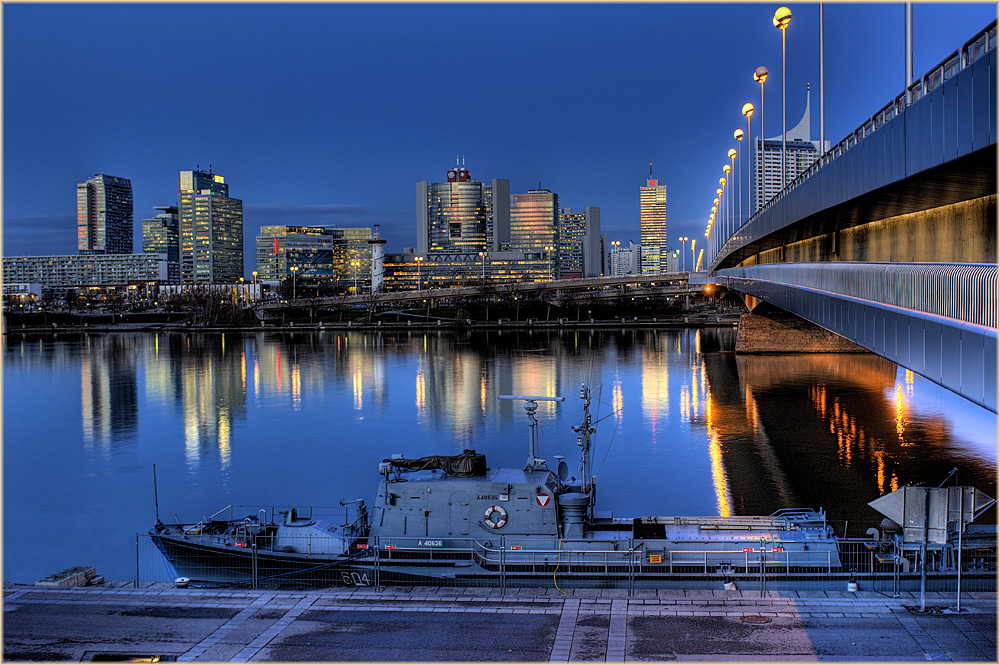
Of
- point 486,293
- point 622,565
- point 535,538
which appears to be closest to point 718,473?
point 622,565

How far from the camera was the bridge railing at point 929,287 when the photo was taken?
11.4m

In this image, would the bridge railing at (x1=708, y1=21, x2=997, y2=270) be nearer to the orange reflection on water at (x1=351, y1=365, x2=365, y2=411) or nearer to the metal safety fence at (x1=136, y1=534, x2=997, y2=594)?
the metal safety fence at (x1=136, y1=534, x2=997, y2=594)

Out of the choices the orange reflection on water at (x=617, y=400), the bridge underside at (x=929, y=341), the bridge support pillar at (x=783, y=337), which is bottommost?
the orange reflection on water at (x=617, y=400)

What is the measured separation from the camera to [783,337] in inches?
3177

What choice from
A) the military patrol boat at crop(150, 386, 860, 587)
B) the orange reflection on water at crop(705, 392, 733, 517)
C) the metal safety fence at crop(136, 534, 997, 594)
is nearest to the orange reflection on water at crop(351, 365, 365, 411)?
the orange reflection on water at crop(705, 392, 733, 517)

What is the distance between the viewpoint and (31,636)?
14.0 meters

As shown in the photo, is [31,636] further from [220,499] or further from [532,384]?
[532,384]

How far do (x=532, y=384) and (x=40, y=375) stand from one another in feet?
162

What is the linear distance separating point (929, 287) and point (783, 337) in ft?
231

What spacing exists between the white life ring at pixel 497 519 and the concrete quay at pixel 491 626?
93.0 inches

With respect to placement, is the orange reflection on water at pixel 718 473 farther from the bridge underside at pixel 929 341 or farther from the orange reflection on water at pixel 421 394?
the orange reflection on water at pixel 421 394

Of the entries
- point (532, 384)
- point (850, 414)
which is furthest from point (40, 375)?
point (850, 414)

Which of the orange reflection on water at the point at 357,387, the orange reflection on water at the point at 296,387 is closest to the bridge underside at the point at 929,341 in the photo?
the orange reflection on water at the point at 357,387

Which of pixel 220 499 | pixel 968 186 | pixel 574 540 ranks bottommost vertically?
pixel 220 499
